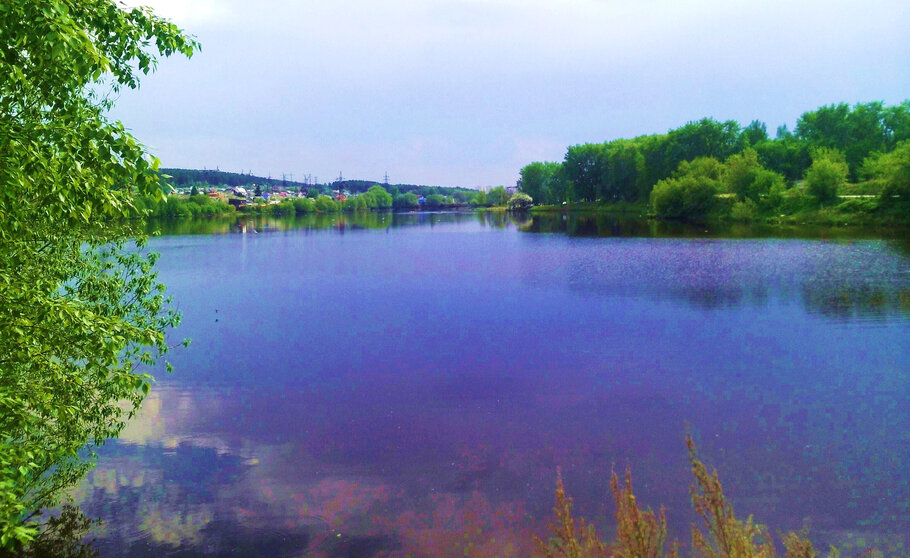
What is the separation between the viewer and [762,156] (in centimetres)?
9325

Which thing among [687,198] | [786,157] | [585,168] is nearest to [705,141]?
[786,157]

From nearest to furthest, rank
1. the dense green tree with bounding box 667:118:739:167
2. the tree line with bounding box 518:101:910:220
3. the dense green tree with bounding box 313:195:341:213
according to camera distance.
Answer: the tree line with bounding box 518:101:910:220 → the dense green tree with bounding box 667:118:739:167 → the dense green tree with bounding box 313:195:341:213

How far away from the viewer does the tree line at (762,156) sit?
245 ft

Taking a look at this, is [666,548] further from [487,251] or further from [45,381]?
[487,251]

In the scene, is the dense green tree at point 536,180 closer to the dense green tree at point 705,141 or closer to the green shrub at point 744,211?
the dense green tree at point 705,141

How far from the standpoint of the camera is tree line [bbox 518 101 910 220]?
74688 mm

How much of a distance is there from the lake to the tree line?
181 feet

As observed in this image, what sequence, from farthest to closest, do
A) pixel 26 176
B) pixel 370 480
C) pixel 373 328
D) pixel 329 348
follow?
pixel 373 328
pixel 329 348
pixel 370 480
pixel 26 176

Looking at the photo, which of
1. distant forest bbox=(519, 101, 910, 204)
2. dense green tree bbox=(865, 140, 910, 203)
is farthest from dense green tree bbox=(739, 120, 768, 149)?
dense green tree bbox=(865, 140, 910, 203)

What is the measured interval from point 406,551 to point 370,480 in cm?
203

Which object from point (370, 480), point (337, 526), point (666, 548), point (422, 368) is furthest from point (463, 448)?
point (422, 368)

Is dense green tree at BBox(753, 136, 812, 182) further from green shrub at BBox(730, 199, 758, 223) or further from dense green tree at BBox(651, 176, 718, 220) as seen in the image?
green shrub at BBox(730, 199, 758, 223)

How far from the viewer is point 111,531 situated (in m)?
8.92

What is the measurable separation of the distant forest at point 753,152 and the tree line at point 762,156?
113mm
